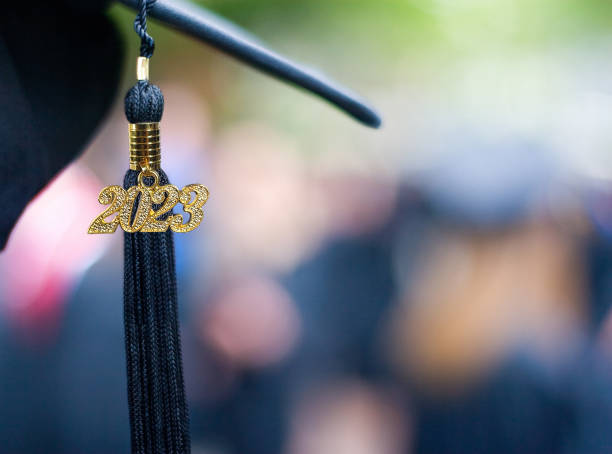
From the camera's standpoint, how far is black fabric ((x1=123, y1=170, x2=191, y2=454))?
20.0 inches

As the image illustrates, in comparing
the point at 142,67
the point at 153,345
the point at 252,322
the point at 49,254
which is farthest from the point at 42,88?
the point at 252,322

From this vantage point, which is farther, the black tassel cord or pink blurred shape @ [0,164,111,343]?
pink blurred shape @ [0,164,111,343]

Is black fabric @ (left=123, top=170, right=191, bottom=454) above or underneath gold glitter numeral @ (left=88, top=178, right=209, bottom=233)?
underneath

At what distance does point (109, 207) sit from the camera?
0.46 metres

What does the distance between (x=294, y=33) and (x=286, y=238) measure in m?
0.45

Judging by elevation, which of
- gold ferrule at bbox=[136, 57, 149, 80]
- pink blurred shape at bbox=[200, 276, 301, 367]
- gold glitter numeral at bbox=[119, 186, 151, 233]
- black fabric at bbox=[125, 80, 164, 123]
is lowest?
pink blurred shape at bbox=[200, 276, 301, 367]

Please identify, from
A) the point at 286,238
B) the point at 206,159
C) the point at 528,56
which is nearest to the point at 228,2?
the point at 206,159

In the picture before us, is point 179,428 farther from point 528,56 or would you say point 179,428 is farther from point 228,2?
point 528,56

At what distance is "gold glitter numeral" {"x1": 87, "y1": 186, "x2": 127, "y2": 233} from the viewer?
0.46m

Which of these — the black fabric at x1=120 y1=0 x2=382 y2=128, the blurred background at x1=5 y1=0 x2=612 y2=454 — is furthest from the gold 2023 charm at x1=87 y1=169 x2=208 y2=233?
the blurred background at x1=5 y1=0 x2=612 y2=454

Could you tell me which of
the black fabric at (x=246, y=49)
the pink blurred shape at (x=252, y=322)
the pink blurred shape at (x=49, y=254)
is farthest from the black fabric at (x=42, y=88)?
the pink blurred shape at (x=252, y=322)

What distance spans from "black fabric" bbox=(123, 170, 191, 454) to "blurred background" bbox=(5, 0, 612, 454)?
21.2 inches

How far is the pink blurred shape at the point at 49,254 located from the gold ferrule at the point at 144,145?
0.59 meters

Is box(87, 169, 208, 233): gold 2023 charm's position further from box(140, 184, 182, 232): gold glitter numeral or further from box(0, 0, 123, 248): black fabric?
box(0, 0, 123, 248): black fabric
